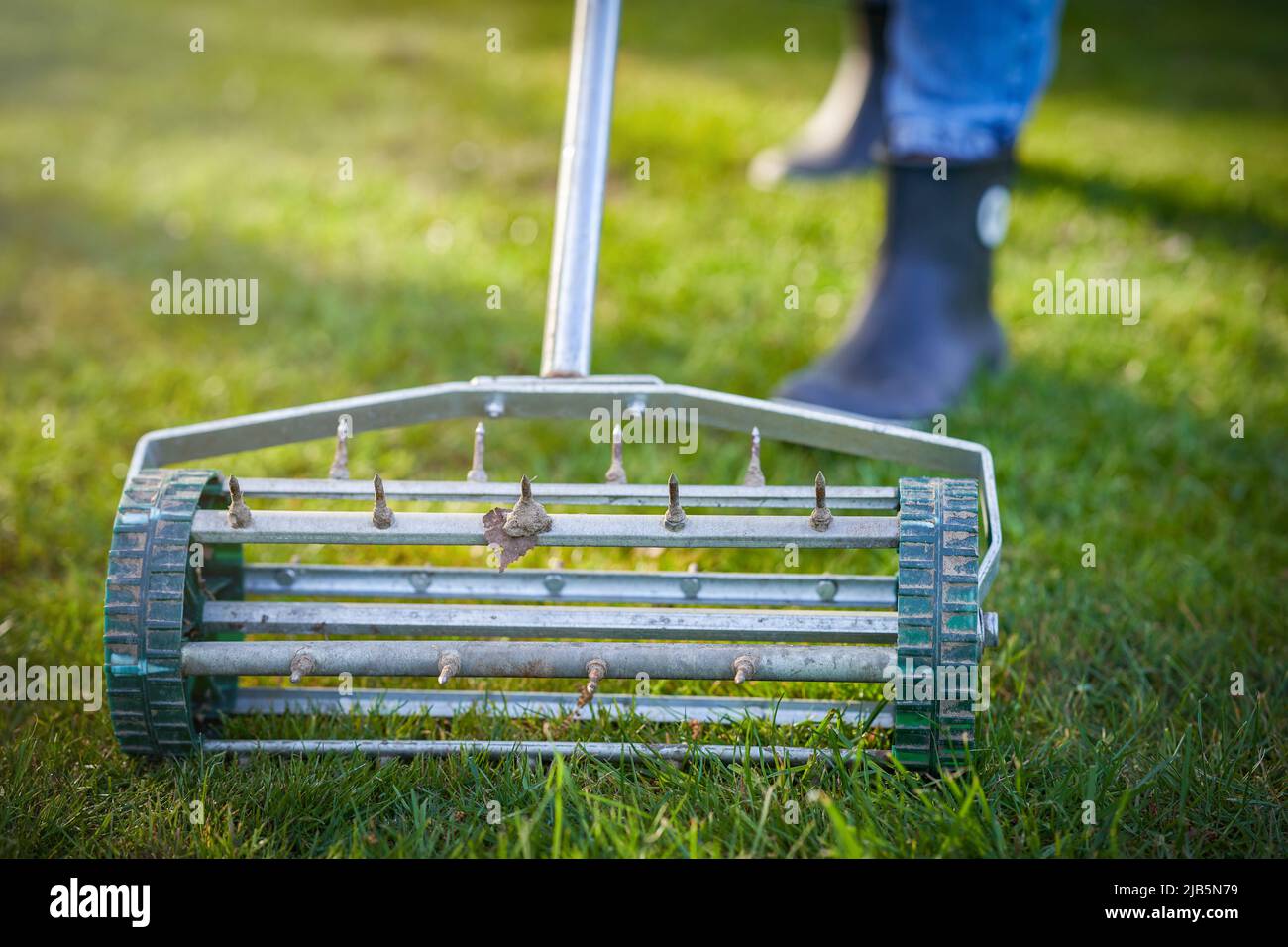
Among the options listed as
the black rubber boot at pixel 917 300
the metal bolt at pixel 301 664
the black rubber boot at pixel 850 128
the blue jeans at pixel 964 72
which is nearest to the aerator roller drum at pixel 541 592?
the metal bolt at pixel 301 664

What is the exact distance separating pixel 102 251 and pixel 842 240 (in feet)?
7.65

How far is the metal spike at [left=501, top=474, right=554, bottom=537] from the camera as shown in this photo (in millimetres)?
1548

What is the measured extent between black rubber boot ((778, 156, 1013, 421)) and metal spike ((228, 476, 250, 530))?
1434mm

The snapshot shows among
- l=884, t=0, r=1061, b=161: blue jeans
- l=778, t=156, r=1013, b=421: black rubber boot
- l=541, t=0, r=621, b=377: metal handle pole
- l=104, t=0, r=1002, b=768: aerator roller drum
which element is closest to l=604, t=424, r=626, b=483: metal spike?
l=104, t=0, r=1002, b=768: aerator roller drum

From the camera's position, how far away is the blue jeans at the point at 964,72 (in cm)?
249

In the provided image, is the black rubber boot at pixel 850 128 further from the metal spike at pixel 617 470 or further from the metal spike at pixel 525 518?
the metal spike at pixel 525 518

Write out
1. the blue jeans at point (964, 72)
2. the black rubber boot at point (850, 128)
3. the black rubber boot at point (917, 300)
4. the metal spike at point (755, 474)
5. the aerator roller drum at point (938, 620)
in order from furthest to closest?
the black rubber boot at point (850, 128), the black rubber boot at point (917, 300), the blue jeans at point (964, 72), the metal spike at point (755, 474), the aerator roller drum at point (938, 620)

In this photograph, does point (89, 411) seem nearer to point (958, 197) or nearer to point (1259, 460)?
point (958, 197)

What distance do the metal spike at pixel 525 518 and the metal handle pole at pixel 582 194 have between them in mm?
361

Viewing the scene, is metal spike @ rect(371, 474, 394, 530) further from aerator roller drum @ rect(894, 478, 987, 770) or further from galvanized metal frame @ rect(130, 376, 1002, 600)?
aerator roller drum @ rect(894, 478, 987, 770)

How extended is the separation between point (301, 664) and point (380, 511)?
0.73 ft

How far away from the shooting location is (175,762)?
162 centimetres

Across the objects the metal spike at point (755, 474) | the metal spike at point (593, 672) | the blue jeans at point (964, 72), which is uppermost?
the blue jeans at point (964, 72)
